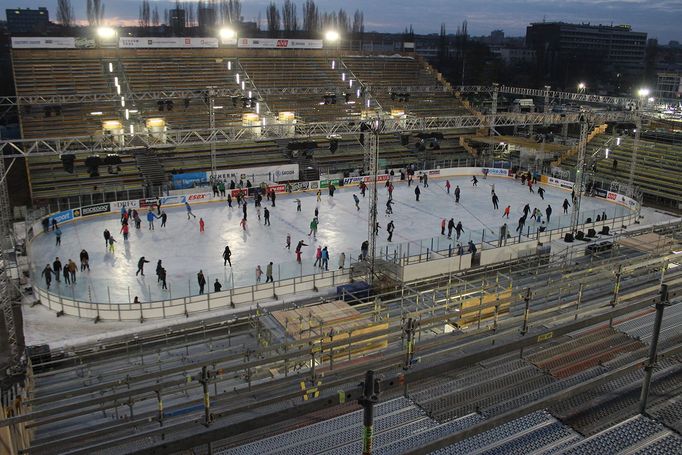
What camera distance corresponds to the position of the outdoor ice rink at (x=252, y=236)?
19827 millimetres

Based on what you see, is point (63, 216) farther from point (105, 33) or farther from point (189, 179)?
point (105, 33)

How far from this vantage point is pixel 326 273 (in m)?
20.3

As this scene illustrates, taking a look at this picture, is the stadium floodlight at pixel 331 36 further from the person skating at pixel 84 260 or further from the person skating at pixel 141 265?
the person skating at pixel 84 260

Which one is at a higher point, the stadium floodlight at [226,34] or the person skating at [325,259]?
the stadium floodlight at [226,34]

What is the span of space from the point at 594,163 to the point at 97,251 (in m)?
30.9

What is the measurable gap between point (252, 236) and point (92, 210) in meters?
8.84

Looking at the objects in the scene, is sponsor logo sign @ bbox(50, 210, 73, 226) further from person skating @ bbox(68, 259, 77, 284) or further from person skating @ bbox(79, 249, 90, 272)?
person skating @ bbox(68, 259, 77, 284)

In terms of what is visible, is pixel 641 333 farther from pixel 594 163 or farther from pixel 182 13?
pixel 182 13

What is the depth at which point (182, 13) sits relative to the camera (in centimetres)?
10631

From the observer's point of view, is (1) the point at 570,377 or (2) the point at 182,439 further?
(1) the point at 570,377

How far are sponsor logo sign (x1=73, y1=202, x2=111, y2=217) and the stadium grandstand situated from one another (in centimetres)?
10

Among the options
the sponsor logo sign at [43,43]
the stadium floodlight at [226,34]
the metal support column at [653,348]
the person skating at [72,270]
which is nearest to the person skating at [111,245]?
the person skating at [72,270]

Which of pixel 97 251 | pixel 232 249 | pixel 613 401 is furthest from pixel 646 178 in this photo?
pixel 613 401

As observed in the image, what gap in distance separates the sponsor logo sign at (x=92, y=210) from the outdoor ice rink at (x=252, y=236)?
1.52 feet
